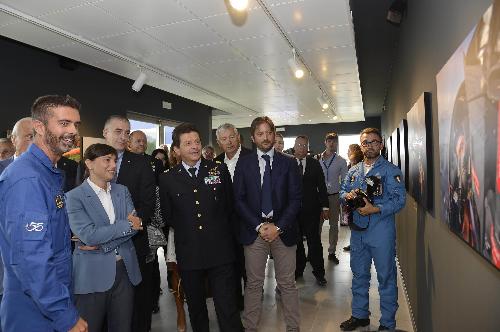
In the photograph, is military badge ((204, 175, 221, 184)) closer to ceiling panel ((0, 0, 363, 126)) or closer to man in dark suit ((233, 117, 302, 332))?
man in dark suit ((233, 117, 302, 332))

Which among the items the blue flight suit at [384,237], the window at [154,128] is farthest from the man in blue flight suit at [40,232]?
the window at [154,128]

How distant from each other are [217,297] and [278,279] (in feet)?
1.68

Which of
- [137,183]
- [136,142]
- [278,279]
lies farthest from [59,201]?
[136,142]

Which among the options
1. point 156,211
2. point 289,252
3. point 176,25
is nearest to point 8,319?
point 156,211

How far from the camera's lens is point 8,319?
1.45 m

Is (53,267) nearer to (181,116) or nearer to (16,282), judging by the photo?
(16,282)

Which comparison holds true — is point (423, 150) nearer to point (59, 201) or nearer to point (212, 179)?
point (212, 179)

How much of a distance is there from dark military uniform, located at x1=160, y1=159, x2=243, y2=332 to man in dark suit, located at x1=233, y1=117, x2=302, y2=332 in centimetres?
20

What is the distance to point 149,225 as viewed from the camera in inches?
113

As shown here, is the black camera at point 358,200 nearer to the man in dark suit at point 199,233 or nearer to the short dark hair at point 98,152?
the man in dark suit at point 199,233

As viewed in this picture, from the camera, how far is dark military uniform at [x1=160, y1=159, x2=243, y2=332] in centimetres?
262

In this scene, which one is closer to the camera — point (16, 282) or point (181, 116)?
point (16, 282)

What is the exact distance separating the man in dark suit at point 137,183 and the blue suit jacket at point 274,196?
2.27 ft

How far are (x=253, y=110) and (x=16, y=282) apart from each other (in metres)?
9.97
